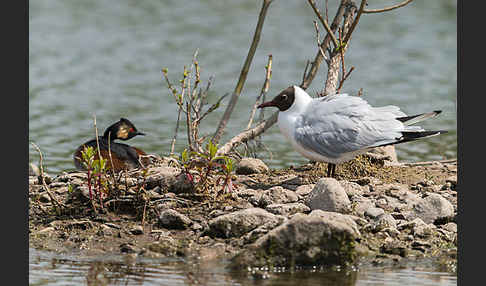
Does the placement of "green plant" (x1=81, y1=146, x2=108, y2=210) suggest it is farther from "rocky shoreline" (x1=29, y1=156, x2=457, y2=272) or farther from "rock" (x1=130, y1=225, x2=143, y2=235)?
"rock" (x1=130, y1=225, x2=143, y2=235)

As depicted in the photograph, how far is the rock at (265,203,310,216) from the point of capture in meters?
7.28

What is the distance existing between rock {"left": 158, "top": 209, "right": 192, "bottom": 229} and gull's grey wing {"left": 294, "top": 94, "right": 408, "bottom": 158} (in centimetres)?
150

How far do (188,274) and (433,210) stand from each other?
2.48 m

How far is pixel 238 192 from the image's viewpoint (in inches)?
313

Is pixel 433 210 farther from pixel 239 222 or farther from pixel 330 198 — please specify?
pixel 239 222

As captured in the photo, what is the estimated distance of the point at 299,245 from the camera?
6.35 metres

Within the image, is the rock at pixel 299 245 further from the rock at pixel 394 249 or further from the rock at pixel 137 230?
the rock at pixel 137 230

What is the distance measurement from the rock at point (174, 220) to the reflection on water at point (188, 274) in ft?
2.32

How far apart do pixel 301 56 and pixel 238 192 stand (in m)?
10.0

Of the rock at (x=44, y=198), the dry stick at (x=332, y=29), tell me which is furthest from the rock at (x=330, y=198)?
the rock at (x=44, y=198)

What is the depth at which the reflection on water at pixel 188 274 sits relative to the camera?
19.8ft

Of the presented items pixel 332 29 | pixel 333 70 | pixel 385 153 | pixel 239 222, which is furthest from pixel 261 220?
pixel 332 29

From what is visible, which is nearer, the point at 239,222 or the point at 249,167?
the point at 239,222

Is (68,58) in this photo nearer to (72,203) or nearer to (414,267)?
(72,203)
